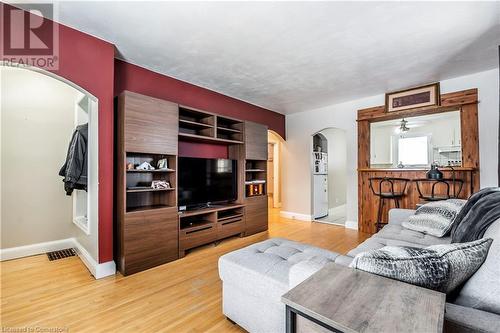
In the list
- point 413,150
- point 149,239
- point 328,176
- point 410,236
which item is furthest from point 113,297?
point 328,176

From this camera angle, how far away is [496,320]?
0.83 meters

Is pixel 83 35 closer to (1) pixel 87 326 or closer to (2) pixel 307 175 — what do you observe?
(1) pixel 87 326

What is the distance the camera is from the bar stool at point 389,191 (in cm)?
395

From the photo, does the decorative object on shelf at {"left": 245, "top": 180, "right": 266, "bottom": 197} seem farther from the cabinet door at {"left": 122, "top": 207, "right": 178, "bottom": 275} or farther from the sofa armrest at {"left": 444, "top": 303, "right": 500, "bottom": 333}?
the sofa armrest at {"left": 444, "top": 303, "right": 500, "bottom": 333}

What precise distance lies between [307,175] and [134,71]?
396 cm

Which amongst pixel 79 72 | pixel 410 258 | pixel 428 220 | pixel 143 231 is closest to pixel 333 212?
pixel 428 220

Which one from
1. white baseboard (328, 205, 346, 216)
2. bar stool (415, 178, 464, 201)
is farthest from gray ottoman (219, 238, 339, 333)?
white baseboard (328, 205, 346, 216)

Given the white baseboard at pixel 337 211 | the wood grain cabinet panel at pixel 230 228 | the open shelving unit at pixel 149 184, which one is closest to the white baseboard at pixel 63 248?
the open shelving unit at pixel 149 184

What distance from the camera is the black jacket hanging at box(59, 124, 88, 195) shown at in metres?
2.85

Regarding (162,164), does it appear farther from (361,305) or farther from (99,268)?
(361,305)

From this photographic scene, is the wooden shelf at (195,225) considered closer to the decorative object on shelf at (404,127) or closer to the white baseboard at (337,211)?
the white baseboard at (337,211)

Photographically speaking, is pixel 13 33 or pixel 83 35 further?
pixel 83 35

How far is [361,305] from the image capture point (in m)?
0.79

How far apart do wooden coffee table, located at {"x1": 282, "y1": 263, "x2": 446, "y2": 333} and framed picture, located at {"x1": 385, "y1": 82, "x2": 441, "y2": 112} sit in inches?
155
